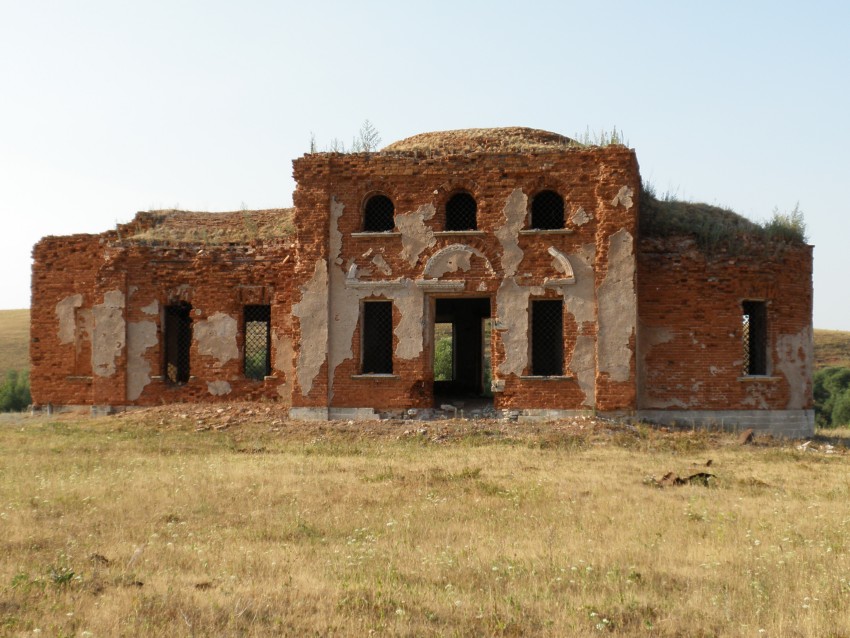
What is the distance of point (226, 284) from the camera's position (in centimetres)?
1795

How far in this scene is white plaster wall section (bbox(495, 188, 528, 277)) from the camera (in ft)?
52.4

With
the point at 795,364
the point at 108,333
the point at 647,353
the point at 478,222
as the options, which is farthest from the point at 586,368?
the point at 108,333

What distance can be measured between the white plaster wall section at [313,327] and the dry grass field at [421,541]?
284cm

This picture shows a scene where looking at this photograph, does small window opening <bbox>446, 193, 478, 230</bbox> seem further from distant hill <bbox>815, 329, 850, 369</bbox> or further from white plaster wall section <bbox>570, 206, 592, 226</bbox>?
distant hill <bbox>815, 329, 850, 369</bbox>

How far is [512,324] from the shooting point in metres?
15.9

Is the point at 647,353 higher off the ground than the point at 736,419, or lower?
higher

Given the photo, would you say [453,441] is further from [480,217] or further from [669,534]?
[669,534]

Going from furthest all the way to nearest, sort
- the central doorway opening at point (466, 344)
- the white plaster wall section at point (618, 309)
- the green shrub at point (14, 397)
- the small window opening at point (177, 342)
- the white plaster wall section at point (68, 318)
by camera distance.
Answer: the green shrub at point (14, 397), the central doorway opening at point (466, 344), the white plaster wall section at point (68, 318), the small window opening at point (177, 342), the white plaster wall section at point (618, 309)

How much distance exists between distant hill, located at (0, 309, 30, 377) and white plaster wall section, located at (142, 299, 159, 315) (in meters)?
27.5

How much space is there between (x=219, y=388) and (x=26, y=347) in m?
37.7

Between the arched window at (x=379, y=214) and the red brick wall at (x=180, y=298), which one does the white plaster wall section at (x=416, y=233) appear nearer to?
the arched window at (x=379, y=214)

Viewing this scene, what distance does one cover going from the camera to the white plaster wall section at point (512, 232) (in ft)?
52.4

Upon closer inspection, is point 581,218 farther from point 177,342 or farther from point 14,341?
point 14,341

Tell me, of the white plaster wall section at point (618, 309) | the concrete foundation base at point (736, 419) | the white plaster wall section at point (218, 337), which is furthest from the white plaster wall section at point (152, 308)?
the concrete foundation base at point (736, 419)
